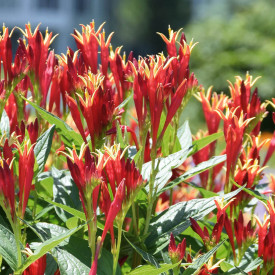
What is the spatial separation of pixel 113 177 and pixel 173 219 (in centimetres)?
20

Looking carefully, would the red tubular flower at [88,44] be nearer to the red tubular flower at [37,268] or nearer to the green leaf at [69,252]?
the green leaf at [69,252]

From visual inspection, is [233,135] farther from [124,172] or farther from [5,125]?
[5,125]

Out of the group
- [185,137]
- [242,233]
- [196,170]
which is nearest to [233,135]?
[196,170]

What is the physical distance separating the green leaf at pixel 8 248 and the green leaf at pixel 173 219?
298 millimetres

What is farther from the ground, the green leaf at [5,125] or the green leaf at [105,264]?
the green leaf at [5,125]

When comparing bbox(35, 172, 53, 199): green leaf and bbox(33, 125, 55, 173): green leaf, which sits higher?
bbox(33, 125, 55, 173): green leaf

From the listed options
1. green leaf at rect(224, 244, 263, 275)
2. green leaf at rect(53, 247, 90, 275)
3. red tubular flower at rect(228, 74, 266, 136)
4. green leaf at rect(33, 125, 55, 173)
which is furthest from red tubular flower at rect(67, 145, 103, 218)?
red tubular flower at rect(228, 74, 266, 136)

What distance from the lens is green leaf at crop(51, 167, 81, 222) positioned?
4.97 ft

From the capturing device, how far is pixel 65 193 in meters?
1.56

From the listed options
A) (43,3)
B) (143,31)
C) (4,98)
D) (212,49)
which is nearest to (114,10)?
(143,31)

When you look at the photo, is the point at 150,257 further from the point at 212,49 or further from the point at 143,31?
the point at 143,31

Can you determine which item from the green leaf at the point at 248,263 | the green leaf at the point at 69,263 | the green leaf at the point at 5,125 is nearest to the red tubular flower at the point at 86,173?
the green leaf at the point at 69,263

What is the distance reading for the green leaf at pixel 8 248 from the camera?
123cm

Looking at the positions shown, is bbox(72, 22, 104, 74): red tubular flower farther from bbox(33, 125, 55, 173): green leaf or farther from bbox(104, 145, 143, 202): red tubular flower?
bbox(104, 145, 143, 202): red tubular flower
